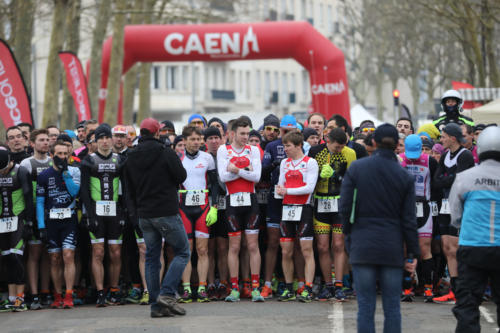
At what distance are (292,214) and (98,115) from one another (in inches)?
680

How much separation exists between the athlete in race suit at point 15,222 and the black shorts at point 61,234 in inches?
10.1

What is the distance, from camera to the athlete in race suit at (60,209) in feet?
39.4

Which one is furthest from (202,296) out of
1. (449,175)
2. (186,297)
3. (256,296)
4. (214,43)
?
(214,43)

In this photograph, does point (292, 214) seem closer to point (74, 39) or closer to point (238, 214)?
point (238, 214)

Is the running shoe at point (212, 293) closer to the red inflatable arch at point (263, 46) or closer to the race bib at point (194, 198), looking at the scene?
the race bib at point (194, 198)

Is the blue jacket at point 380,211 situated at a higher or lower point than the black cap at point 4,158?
lower

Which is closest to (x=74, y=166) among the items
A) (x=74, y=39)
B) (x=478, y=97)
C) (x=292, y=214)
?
Answer: (x=292, y=214)

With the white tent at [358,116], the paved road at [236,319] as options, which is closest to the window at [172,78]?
the white tent at [358,116]

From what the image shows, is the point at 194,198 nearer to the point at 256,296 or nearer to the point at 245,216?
the point at 245,216

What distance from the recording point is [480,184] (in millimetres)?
8328

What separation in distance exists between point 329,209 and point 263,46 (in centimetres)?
1263

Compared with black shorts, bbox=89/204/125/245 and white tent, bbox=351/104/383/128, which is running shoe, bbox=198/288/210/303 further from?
white tent, bbox=351/104/383/128

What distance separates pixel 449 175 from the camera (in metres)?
11.5

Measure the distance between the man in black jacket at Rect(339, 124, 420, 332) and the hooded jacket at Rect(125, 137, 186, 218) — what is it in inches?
118
